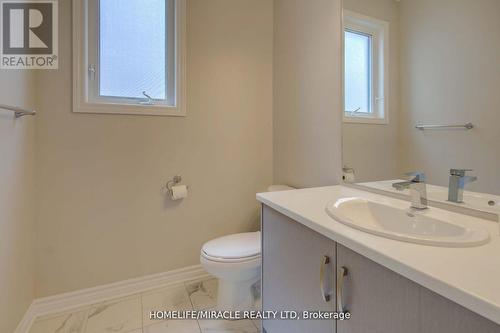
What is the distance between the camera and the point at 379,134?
1354 millimetres

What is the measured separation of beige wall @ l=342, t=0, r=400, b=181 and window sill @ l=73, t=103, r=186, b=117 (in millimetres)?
1183

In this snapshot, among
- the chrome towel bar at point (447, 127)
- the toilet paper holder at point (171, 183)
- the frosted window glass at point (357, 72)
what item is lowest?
the toilet paper holder at point (171, 183)

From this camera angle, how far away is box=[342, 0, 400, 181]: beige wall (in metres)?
1.25

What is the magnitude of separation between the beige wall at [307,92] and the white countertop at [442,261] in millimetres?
837

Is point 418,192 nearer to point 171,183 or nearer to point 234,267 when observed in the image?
point 234,267

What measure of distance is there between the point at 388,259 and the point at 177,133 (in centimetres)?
162

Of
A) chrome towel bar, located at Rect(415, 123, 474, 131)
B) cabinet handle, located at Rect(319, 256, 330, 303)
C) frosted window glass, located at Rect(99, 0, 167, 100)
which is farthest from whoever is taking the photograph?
frosted window glass, located at Rect(99, 0, 167, 100)

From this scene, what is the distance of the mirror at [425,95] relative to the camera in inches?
36.6

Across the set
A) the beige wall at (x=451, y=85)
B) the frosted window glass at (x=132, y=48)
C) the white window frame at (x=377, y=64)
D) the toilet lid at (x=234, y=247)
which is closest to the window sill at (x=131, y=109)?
the frosted window glass at (x=132, y=48)

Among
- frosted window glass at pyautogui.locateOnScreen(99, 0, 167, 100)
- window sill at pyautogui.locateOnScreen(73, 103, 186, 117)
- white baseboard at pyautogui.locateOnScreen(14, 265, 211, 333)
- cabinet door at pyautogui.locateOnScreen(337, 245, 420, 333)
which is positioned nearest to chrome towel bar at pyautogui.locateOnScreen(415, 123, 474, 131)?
cabinet door at pyautogui.locateOnScreen(337, 245, 420, 333)

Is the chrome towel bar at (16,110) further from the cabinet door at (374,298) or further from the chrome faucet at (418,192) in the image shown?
the chrome faucet at (418,192)

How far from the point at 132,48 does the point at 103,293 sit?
1705mm

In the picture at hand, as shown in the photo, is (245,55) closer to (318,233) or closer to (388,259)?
(318,233)

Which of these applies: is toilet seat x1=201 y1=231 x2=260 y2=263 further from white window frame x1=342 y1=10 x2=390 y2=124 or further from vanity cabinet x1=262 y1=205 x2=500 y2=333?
white window frame x1=342 y1=10 x2=390 y2=124
